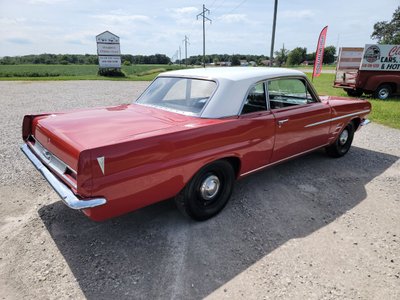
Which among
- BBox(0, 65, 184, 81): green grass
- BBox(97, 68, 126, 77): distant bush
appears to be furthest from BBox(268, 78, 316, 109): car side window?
BBox(97, 68, 126, 77): distant bush

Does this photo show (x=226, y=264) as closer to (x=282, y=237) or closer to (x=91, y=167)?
(x=282, y=237)

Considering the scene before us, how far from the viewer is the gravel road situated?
7.27ft

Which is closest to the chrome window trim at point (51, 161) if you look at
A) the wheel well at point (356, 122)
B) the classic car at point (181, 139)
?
the classic car at point (181, 139)

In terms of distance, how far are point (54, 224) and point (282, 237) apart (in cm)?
237

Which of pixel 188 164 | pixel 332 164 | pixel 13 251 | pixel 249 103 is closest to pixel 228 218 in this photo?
pixel 188 164

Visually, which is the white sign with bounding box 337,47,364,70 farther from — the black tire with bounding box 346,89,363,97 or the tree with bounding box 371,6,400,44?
the tree with bounding box 371,6,400,44

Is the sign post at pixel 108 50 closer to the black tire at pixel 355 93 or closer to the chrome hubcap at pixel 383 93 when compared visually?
the black tire at pixel 355 93

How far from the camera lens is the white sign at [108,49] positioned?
24156 mm

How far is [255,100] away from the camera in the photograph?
11.0 ft

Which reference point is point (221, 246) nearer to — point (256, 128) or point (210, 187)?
point (210, 187)

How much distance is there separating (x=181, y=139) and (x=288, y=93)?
2146mm

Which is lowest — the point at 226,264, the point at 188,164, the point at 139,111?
the point at 226,264

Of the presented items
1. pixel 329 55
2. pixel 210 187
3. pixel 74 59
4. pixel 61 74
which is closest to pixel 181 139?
pixel 210 187

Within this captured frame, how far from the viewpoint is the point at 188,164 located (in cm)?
261
